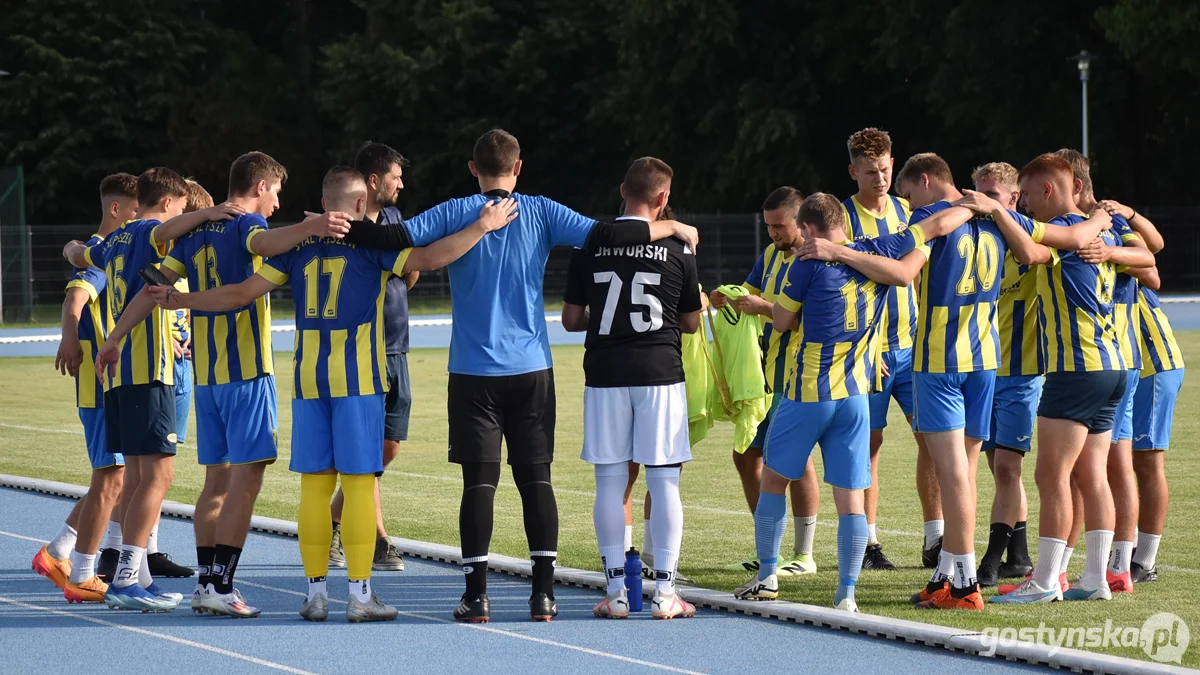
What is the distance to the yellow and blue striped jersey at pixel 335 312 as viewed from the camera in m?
6.77

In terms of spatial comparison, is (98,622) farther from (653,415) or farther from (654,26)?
(654,26)

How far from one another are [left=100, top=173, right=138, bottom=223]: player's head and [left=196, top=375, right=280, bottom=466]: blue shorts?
4.48 ft

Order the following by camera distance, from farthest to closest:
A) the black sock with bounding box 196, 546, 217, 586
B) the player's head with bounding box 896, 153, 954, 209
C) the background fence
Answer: the background fence → the player's head with bounding box 896, 153, 954, 209 → the black sock with bounding box 196, 546, 217, 586

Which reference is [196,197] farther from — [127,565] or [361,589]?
[361,589]

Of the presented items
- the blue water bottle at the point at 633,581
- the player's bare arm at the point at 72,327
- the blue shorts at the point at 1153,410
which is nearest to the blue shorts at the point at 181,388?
the player's bare arm at the point at 72,327

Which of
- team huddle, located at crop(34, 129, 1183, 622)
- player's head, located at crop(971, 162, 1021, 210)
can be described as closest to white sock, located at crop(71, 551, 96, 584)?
team huddle, located at crop(34, 129, 1183, 622)

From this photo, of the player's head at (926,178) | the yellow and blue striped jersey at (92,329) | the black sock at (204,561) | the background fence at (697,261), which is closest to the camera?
the black sock at (204,561)

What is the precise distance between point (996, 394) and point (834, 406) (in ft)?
4.05

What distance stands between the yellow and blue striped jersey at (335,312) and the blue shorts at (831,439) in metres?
1.82

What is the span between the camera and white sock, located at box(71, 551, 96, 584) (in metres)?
7.47

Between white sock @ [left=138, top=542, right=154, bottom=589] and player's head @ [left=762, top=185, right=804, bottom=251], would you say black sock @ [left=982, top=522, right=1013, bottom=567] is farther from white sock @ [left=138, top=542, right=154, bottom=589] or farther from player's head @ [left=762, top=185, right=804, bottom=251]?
white sock @ [left=138, top=542, right=154, bottom=589]

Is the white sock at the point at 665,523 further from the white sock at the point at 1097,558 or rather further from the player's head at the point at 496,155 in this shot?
the white sock at the point at 1097,558

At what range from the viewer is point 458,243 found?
22.0 feet

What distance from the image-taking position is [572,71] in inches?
1836
